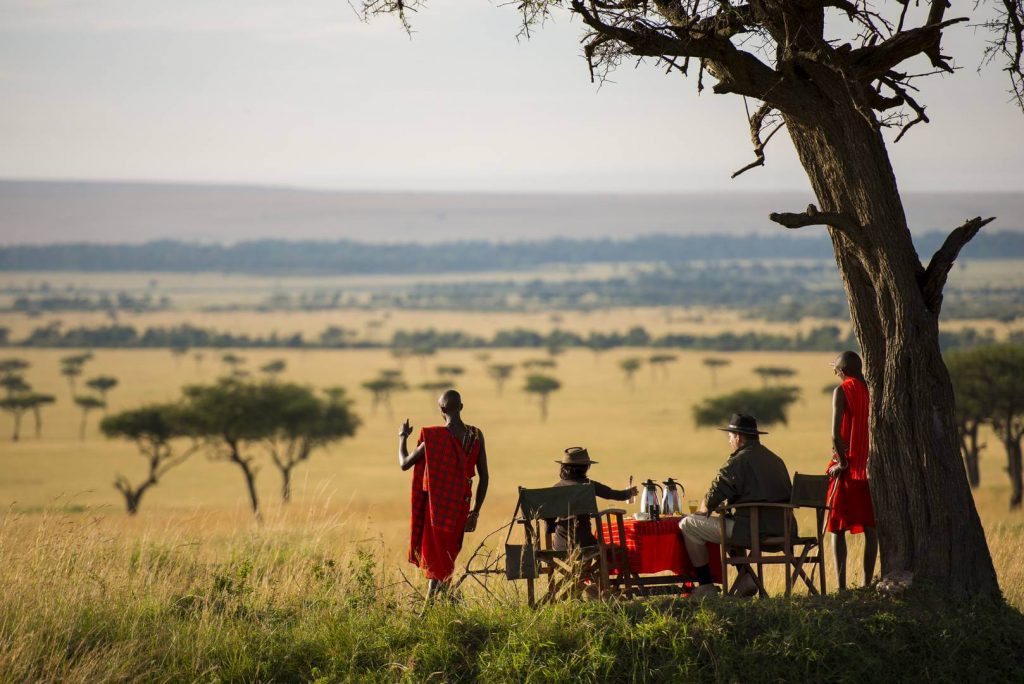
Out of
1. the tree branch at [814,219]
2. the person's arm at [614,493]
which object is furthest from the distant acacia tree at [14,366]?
the tree branch at [814,219]

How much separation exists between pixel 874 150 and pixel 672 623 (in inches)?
125

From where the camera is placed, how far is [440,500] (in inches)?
310

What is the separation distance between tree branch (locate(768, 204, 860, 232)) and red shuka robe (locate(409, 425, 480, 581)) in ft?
7.44

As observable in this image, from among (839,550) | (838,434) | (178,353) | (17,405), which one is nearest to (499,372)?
(17,405)

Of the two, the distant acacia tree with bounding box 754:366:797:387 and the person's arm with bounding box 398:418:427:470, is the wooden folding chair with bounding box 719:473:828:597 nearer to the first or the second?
the person's arm with bounding box 398:418:427:470

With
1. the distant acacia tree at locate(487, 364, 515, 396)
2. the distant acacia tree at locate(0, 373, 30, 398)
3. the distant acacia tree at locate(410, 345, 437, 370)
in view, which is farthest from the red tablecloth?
the distant acacia tree at locate(410, 345, 437, 370)

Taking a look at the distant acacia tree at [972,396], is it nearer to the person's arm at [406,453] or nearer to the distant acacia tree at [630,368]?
the person's arm at [406,453]

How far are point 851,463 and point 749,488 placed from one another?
0.98 meters

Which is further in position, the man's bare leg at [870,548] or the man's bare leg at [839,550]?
the man's bare leg at [839,550]

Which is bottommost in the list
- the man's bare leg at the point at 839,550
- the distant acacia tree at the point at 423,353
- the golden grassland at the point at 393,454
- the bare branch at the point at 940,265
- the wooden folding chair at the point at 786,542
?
the golden grassland at the point at 393,454

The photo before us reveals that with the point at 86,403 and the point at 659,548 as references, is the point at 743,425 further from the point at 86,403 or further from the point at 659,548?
the point at 86,403

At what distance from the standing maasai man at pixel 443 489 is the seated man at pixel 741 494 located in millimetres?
1351

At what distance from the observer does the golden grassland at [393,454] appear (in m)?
14.9

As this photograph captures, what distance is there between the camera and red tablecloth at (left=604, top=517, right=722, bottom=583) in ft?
26.1
